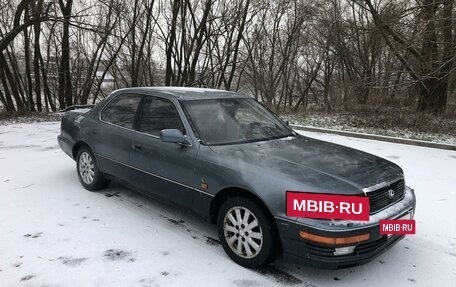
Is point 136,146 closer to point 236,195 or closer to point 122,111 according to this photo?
point 122,111

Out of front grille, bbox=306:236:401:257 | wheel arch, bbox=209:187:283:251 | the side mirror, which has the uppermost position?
the side mirror

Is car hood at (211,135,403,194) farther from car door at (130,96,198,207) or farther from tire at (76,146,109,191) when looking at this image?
tire at (76,146,109,191)

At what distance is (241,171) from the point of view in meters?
3.55

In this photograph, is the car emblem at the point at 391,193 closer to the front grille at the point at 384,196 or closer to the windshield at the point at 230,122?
the front grille at the point at 384,196

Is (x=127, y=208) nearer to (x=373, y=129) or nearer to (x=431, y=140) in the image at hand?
(x=431, y=140)

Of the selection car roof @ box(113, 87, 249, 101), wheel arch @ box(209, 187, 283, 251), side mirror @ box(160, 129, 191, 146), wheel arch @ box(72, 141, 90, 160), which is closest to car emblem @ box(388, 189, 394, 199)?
wheel arch @ box(209, 187, 283, 251)

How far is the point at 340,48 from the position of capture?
2647cm

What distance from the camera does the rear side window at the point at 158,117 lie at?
14.4 ft

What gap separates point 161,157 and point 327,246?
2036 millimetres

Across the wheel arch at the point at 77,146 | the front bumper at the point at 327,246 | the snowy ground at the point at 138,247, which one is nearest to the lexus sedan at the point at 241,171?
the front bumper at the point at 327,246

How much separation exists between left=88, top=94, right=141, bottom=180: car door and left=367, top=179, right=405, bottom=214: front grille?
282cm

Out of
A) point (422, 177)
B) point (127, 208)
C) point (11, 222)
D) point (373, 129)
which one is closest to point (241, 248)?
point (127, 208)

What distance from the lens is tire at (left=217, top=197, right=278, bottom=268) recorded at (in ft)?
11.0

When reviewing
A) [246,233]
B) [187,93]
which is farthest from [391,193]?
[187,93]
